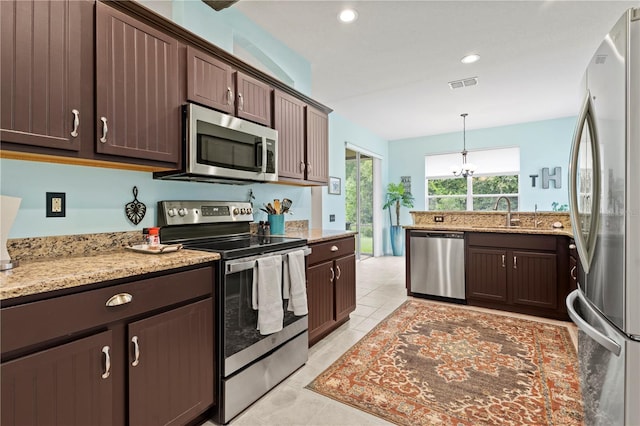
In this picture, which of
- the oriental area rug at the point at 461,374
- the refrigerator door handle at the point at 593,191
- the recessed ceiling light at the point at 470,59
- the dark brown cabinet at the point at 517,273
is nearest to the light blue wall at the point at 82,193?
the oriental area rug at the point at 461,374

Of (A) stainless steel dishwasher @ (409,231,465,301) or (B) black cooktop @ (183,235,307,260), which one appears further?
(A) stainless steel dishwasher @ (409,231,465,301)

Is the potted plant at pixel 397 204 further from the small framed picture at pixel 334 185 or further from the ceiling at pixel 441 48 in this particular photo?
the ceiling at pixel 441 48

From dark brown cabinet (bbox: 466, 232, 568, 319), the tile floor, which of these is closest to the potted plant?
the tile floor

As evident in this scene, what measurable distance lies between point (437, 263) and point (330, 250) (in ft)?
5.89

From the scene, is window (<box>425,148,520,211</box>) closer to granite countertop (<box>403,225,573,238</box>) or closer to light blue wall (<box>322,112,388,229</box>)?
light blue wall (<box>322,112,388,229</box>)

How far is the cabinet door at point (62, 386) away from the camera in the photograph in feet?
3.34

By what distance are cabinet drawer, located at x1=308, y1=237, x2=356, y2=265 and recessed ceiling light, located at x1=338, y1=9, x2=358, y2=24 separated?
203 cm

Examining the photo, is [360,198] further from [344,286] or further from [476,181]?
[344,286]

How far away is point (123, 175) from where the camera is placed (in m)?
1.90

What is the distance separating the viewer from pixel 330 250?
2752 millimetres

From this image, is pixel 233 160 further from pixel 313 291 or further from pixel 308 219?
pixel 308 219

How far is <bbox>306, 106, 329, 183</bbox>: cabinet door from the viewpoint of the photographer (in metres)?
3.12

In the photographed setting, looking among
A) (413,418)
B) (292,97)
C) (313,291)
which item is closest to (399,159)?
(292,97)

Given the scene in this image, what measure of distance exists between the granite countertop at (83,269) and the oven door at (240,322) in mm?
161
